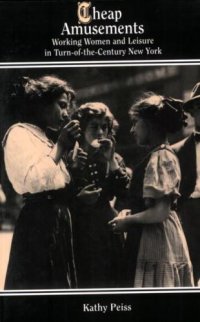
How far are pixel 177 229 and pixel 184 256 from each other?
0.27m

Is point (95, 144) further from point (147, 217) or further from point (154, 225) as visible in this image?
point (154, 225)

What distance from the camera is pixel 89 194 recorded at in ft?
17.0

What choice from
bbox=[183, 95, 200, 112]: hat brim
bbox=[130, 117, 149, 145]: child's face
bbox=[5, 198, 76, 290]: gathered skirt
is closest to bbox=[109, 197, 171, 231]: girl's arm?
bbox=[5, 198, 76, 290]: gathered skirt

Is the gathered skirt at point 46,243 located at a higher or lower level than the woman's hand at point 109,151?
lower

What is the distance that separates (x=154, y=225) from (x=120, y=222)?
327mm

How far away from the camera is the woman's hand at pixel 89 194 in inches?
204

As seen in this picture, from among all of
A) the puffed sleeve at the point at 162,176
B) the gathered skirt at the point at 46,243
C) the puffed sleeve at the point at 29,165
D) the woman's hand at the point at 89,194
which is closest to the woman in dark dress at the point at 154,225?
the puffed sleeve at the point at 162,176

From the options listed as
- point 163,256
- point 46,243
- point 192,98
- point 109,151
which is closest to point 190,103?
point 192,98

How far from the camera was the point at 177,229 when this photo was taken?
5.22 metres

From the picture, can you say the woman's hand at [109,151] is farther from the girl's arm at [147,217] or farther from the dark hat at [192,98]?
the dark hat at [192,98]

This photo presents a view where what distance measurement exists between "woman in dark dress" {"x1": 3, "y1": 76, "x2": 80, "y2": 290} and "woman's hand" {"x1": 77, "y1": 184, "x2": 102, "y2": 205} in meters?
0.15
